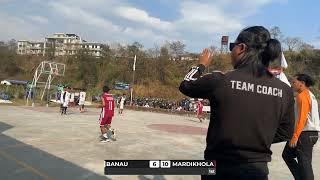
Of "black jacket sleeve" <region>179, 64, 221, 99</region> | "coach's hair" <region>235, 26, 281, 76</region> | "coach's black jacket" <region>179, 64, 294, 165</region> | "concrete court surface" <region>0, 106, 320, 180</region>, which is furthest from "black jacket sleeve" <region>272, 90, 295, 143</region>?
"concrete court surface" <region>0, 106, 320, 180</region>

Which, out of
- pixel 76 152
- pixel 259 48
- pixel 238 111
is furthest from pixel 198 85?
pixel 76 152

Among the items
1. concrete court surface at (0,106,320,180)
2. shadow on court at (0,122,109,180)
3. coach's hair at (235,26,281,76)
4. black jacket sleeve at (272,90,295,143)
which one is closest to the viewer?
coach's hair at (235,26,281,76)

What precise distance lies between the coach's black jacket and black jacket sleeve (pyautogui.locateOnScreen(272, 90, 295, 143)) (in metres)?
0.22

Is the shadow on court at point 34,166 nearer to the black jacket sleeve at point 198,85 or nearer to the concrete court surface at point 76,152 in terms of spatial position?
the concrete court surface at point 76,152

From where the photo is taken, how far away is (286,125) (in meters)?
3.45

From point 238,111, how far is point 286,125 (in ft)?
1.87

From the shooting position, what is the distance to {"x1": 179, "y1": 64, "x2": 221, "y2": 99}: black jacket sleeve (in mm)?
3107

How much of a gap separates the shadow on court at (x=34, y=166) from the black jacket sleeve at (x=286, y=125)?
536cm

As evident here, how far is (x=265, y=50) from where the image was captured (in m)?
3.26

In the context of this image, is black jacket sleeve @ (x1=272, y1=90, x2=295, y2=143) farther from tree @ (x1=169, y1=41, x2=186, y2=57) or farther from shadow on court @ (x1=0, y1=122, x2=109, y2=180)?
tree @ (x1=169, y1=41, x2=186, y2=57)

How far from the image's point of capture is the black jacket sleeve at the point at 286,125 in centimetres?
342
